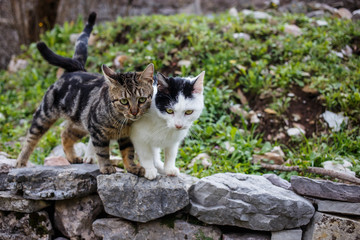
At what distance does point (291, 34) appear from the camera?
5469 mm

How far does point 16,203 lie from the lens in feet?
10.1

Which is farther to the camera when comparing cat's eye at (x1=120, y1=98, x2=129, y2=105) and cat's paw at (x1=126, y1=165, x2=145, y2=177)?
cat's paw at (x1=126, y1=165, x2=145, y2=177)

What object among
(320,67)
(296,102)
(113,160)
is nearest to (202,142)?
(113,160)

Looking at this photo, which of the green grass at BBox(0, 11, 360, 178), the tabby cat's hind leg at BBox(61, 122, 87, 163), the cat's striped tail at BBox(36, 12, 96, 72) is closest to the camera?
the cat's striped tail at BBox(36, 12, 96, 72)

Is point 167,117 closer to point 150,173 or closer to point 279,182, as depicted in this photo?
point 150,173

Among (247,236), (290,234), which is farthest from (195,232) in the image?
(290,234)

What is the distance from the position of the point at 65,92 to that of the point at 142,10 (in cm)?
767

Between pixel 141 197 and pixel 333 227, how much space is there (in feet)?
5.28

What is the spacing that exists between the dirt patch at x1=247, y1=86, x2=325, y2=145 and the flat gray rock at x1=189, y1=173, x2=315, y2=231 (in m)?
1.45

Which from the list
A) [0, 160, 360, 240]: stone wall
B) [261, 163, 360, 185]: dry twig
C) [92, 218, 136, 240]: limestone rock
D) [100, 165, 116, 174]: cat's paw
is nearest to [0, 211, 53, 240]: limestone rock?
[0, 160, 360, 240]: stone wall

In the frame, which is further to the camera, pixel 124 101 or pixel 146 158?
pixel 146 158

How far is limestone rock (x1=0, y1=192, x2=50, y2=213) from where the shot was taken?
3068mm

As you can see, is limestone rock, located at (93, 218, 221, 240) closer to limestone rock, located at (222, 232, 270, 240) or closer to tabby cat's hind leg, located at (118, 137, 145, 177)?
limestone rock, located at (222, 232, 270, 240)

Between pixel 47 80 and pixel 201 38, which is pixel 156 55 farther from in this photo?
pixel 47 80
